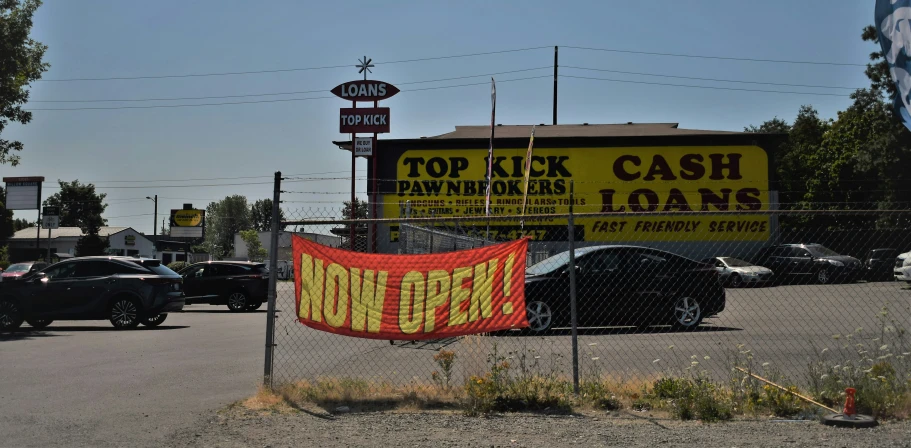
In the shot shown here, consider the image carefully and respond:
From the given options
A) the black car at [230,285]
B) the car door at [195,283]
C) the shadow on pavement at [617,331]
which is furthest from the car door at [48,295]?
the shadow on pavement at [617,331]

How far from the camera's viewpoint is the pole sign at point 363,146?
128 ft

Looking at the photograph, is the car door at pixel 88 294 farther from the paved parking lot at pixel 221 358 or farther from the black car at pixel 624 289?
the black car at pixel 624 289

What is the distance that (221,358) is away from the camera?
1230 centimetres

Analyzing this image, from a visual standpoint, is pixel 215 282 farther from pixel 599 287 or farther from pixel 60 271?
pixel 599 287

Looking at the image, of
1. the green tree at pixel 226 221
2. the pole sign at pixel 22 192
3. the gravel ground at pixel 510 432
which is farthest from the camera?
the green tree at pixel 226 221

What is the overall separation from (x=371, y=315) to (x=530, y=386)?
1816mm

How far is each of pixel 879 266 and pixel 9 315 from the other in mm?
19316

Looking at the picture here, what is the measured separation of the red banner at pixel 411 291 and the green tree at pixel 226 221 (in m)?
138

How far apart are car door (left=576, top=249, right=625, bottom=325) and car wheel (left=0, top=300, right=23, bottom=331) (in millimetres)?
12050

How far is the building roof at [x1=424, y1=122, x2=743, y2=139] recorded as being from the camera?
41.4 metres

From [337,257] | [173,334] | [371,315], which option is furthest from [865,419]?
[173,334]

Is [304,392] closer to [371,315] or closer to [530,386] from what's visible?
[371,315]

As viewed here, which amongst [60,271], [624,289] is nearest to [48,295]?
[60,271]

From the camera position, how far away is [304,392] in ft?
27.2
